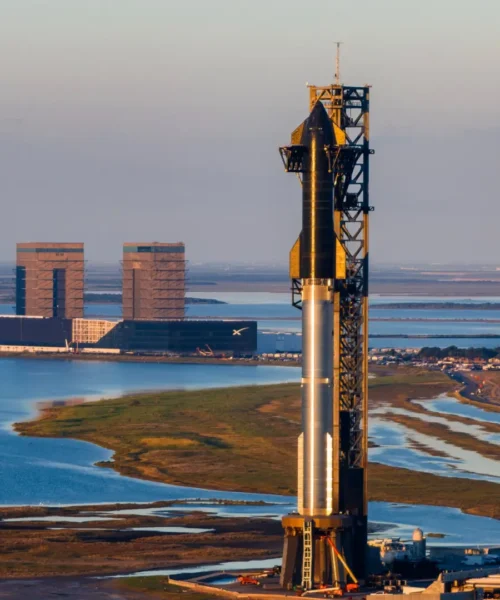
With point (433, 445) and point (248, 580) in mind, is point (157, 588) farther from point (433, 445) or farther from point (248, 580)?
point (433, 445)

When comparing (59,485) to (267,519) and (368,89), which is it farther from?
(368,89)

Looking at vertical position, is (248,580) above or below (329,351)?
below

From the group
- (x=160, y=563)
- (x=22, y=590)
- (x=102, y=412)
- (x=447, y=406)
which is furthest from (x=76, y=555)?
(x=447, y=406)

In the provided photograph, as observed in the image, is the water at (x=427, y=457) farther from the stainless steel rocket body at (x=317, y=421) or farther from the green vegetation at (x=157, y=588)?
the stainless steel rocket body at (x=317, y=421)

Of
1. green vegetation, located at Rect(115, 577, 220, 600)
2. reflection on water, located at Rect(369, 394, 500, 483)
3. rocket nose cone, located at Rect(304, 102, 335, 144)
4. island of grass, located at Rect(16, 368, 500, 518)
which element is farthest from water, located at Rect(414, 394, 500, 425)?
rocket nose cone, located at Rect(304, 102, 335, 144)

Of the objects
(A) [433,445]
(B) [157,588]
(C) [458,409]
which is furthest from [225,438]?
(B) [157,588]

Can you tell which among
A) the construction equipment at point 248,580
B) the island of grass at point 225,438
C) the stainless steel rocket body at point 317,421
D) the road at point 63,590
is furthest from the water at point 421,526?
the stainless steel rocket body at point 317,421

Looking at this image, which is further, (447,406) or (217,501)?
(447,406)

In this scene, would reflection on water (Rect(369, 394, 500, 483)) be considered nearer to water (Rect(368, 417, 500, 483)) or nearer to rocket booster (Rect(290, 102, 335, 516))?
water (Rect(368, 417, 500, 483))
